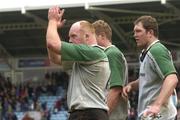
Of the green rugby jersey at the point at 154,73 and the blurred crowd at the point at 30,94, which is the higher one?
the green rugby jersey at the point at 154,73

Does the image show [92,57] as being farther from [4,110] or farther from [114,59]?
[4,110]

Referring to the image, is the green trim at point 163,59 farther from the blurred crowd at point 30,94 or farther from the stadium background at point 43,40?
the blurred crowd at point 30,94

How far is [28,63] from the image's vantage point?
92.0ft

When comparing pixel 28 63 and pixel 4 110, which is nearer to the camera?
pixel 4 110

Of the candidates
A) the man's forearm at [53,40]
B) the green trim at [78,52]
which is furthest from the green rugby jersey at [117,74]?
the man's forearm at [53,40]

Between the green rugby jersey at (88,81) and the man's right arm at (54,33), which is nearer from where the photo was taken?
the man's right arm at (54,33)

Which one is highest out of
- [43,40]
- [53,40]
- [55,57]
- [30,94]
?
[53,40]

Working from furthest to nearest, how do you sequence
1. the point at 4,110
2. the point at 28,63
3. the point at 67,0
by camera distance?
the point at 28,63 < the point at 4,110 < the point at 67,0

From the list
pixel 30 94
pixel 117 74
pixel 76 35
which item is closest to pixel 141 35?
pixel 76 35

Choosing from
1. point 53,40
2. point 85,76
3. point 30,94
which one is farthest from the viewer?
point 30,94

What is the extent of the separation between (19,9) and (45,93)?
16.7 ft

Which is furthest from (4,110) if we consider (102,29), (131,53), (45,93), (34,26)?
(102,29)

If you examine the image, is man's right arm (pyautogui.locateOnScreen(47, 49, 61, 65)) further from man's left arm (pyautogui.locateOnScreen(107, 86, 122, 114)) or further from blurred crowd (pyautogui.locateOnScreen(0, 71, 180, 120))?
blurred crowd (pyautogui.locateOnScreen(0, 71, 180, 120))

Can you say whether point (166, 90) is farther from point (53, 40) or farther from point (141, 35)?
point (53, 40)
